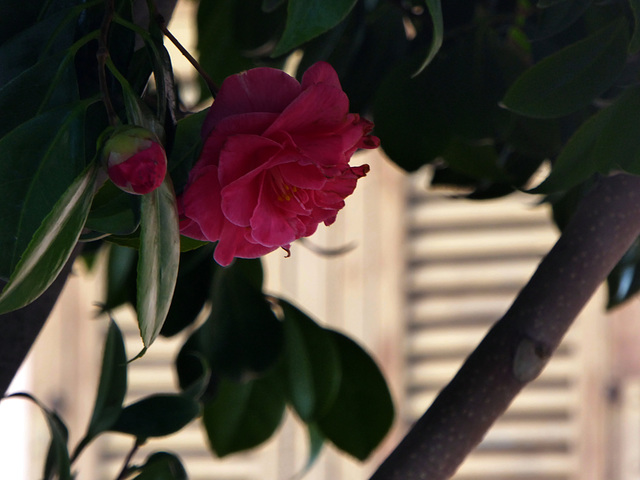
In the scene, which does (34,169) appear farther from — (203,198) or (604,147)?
(604,147)

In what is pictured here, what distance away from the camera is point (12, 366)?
36cm

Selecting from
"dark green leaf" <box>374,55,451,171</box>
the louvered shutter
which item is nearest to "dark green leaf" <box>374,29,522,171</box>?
"dark green leaf" <box>374,55,451,171</box>

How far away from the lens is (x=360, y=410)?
0.57 metres

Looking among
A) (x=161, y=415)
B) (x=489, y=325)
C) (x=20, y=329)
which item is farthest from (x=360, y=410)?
(x=489, y=325)

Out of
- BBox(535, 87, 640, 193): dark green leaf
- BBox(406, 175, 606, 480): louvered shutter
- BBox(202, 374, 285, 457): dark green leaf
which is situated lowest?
BBox(406, 175, 606, 480): louvered shutter

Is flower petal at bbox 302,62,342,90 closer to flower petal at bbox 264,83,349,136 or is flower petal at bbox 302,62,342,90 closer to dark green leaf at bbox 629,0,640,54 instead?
flower petal at bbox 264,83,349,136

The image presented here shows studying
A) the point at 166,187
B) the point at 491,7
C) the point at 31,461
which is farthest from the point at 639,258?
the point at 31,461

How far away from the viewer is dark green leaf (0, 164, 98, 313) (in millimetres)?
208

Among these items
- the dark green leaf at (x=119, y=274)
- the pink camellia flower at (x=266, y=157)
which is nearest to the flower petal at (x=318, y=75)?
the pink camellia flower at (x=266, y=157)

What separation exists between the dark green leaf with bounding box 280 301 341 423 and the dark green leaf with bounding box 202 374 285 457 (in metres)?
0.04

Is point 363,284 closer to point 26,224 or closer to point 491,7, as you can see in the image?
point 491,7

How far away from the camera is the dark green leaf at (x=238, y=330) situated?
52 centimetres

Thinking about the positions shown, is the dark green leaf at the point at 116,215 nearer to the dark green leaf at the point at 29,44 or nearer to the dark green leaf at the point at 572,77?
the dark green leaf at the point at 29,44

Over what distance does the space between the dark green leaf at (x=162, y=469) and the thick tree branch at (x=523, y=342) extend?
99mm
